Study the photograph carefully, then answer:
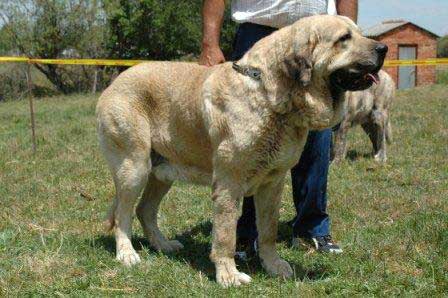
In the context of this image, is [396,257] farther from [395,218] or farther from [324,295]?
[395,218]

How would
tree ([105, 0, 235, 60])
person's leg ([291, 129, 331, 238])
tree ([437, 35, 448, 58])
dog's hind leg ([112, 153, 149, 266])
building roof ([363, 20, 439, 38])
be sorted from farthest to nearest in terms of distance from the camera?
tree ([437, 35, 448, 58]) < building roof ([363, 20, 439, 38]) < tree ([105, 0, 235, 60]) < person's leg ([291, 129, 331, 238]) < dog's hind leg ([112, 153, 149, 266])

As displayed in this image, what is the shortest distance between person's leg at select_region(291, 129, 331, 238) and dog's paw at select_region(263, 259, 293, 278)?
1.95 ft

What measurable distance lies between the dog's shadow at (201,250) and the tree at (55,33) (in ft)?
71.5

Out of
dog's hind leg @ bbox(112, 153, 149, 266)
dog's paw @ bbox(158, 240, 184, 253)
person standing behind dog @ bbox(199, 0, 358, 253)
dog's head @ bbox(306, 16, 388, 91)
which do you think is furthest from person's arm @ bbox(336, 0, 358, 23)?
dog's paw @ bbox(158, 240, 184, 253)

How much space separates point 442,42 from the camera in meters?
42.0

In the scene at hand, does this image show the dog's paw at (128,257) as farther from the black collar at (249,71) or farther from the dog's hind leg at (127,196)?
the black collar at (249,71)

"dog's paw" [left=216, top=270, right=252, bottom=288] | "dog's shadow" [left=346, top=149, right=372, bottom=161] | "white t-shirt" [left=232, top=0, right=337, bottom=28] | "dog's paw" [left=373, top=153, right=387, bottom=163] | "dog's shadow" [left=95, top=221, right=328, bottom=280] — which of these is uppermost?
"white t-shirt" [left=232, top=0, right=337, bottom=28]

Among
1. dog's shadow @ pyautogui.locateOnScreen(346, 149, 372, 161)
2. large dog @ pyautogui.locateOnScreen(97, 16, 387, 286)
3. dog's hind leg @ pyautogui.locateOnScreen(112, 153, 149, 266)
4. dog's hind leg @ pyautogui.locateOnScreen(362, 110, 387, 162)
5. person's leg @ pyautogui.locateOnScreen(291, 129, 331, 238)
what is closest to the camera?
large dog @ pyautogui.locateOnScreen(97, 16, 387, 286)

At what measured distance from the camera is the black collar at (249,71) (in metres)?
3.66

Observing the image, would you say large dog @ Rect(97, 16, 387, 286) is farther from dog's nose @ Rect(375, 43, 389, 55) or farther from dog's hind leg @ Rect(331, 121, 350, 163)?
dog's hind leg @ Rect(331, 121, 350, 163)

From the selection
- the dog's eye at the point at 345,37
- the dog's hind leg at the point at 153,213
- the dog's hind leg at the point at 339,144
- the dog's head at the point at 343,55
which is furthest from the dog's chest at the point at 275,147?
the dog's hind leg at the point at 339,144

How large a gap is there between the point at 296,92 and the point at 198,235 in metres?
2.02

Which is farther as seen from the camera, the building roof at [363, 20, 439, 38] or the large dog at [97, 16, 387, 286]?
the building roof at [363, 20, 439, 38]

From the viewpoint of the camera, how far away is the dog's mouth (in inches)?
134
